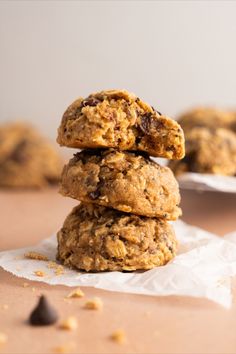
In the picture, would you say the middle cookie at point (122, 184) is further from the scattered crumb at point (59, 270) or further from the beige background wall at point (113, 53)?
the beige background wall at point (113, 53)

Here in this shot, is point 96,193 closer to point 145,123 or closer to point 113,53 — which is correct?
point 145,123

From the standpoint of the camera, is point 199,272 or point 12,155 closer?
point 199,272

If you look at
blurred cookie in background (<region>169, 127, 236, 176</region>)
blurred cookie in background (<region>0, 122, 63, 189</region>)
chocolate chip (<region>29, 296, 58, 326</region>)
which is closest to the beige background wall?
blurred cookie in background (<region>0, 122, 63, 189</region>)

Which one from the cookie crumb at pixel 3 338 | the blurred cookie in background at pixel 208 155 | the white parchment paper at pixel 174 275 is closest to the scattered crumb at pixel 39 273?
the white parchment paper at pixel 174 275

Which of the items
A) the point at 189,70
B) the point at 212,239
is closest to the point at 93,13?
the point at 189,70

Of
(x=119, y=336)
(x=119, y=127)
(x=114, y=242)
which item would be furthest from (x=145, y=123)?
(x=119, y=336)

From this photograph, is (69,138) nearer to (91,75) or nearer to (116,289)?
(116,289)
